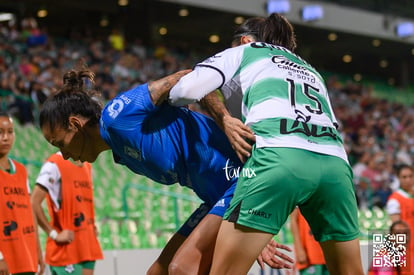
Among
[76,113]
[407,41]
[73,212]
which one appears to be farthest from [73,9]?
[76,113]

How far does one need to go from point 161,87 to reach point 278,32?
0.63m

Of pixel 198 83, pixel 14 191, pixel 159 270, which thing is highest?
pixel 198 83

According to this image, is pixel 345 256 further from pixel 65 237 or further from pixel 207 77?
pixel 65 237

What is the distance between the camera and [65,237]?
5.86 meters

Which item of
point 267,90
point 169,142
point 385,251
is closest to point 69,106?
point 169,142

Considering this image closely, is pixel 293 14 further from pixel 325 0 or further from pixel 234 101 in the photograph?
pixel 234 101

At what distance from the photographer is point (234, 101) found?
3594 mm

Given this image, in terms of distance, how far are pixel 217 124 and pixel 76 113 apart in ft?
2.68

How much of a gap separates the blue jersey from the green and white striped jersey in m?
0.40

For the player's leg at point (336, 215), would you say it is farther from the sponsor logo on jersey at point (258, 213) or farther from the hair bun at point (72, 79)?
the hair bun at point (72, 79)

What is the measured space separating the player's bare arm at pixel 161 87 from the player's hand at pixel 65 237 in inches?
105

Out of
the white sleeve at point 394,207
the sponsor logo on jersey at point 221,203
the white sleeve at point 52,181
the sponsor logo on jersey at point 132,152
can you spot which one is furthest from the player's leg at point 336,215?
the white sleeve at point 394,207

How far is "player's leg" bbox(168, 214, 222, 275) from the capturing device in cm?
344

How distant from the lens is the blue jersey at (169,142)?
3.53m
